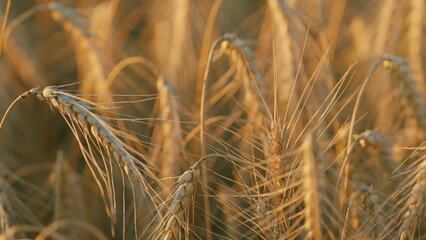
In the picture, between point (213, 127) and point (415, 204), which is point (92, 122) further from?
point (213, 127)

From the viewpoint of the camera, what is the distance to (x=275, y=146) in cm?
114

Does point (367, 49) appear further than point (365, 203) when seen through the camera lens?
Yes

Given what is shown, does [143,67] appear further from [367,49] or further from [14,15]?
[367,49]

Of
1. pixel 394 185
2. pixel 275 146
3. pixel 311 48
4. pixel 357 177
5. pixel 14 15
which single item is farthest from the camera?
pixel 14 15

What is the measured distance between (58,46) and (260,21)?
1.02 metres

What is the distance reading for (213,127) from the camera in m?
2.03

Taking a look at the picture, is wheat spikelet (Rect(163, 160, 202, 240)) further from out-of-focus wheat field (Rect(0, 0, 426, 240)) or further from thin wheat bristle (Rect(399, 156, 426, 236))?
thin wheat bristle (Rect(399, 156, 426, 236))

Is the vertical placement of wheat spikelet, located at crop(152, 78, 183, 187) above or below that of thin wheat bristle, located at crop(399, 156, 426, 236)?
above

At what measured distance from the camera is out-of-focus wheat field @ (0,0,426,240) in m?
1.14

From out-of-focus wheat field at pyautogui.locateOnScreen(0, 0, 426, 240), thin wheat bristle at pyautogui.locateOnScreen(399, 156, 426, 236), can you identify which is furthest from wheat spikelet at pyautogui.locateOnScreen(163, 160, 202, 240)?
thin wheat bristle at pyautogui.locateOnScreen(399, 156, 426, 236)

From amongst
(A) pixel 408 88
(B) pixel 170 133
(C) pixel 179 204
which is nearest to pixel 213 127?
(B) pixel 170 133

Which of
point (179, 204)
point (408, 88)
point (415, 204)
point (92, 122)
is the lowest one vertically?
point (415, 204)

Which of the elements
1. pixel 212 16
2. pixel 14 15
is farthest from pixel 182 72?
pixel 14 15

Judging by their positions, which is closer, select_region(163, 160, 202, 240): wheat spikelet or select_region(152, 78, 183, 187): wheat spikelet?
select_region(163, 160, 202, 240): wheat spikelet
